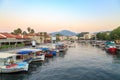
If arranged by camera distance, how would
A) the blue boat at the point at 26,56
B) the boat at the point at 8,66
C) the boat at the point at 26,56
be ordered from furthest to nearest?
the blue boat at the point at 26,56, the boat at the point at 26,56, the boat at the point at 8,66

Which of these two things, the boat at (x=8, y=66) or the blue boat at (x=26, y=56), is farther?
the blue boat at (x=26, y=56)

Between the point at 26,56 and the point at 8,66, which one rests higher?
the point at 26,56

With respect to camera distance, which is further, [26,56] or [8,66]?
[26,56]

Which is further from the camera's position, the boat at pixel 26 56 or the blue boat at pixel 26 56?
the blue boat at pixel 26 56

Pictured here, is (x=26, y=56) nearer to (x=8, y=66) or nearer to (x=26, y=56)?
(x=26, y=56)

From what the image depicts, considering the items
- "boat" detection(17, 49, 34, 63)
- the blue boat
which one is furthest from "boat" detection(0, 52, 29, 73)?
the blue boat

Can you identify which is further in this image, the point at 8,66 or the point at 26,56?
the point at 26,56

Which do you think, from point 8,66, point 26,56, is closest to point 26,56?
point 26,56

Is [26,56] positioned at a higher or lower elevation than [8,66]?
higher

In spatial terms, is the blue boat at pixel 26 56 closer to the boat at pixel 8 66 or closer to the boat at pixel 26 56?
the boat at pixel 26 56

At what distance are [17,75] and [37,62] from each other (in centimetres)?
1744

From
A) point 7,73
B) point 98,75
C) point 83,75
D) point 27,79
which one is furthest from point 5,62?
point 98,75

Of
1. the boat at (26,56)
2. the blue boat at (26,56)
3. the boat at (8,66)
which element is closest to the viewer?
the boat at (8,66)

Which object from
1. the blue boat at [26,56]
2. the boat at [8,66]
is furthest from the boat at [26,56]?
the boat at [8,66]
